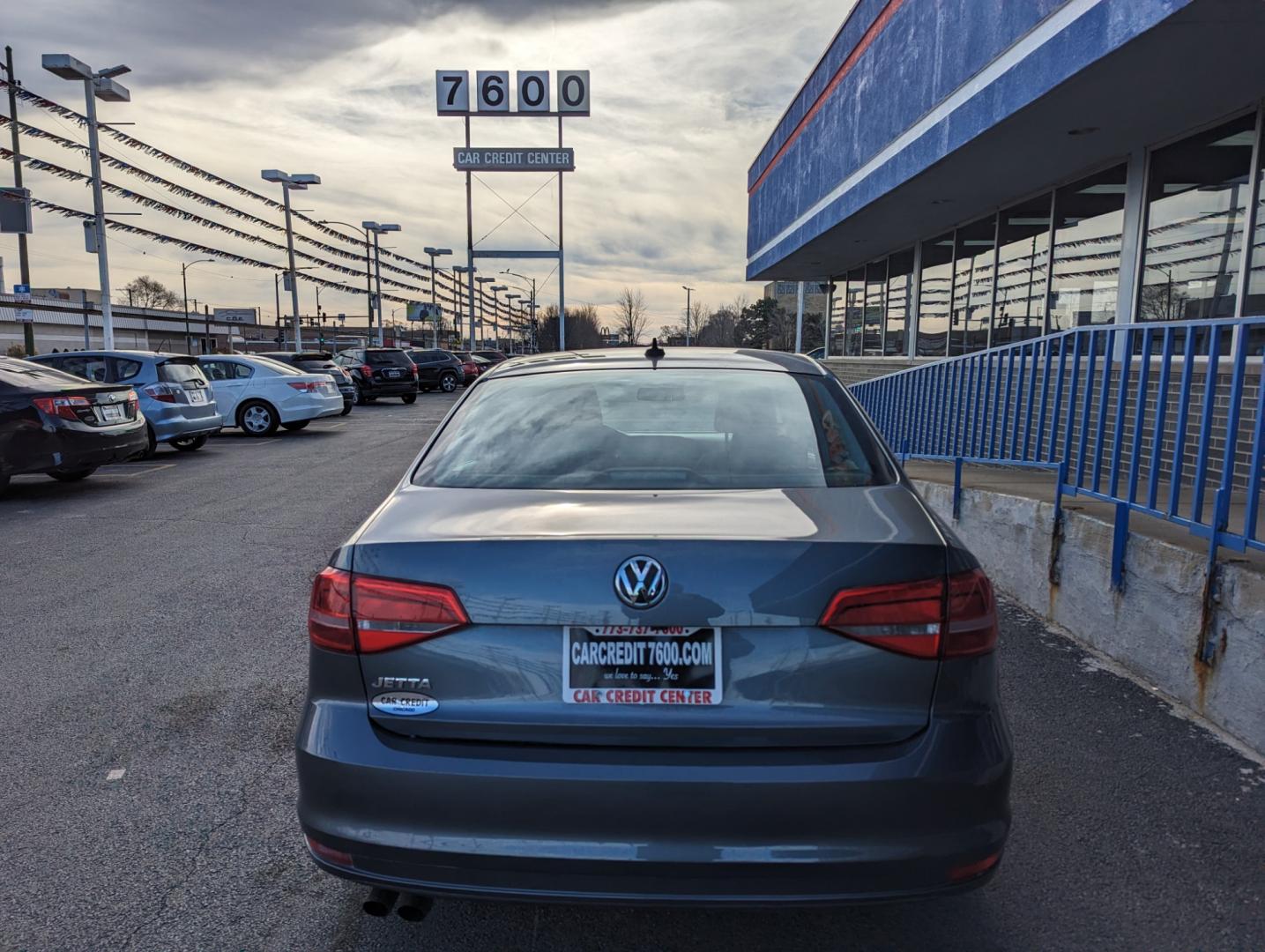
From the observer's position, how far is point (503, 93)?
49656mm

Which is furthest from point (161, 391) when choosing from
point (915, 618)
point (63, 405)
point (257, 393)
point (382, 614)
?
point (915, 618)

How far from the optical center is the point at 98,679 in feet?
15.0

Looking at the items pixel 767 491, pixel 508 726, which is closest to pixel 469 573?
pixel 508 726

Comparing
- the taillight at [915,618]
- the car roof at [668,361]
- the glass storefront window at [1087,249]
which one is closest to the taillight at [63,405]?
the car roof at [668,361]

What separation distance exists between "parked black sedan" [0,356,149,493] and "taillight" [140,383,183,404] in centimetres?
282

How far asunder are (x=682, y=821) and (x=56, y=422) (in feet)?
33.9

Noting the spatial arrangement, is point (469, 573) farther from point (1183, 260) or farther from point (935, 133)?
point (935, 133)

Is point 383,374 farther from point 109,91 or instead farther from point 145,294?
point 145,294

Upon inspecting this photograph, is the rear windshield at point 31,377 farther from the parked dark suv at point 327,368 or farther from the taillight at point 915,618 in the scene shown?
the parked dark suv at point 327,368

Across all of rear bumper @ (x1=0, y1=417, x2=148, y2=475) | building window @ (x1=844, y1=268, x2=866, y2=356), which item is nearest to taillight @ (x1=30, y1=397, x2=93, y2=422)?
rear bumper @ (x1=0, y1=417, x2=148, y2=475)

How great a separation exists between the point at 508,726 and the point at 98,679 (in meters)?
3.50

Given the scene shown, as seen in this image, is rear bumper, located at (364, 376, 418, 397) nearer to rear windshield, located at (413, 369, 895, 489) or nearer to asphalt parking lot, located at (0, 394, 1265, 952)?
asphalt parking lot, located at (0, 394, 1265, 952)

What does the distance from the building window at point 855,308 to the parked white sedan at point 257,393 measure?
12.4 meters

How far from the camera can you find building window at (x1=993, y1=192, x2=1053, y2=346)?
38.3ft
